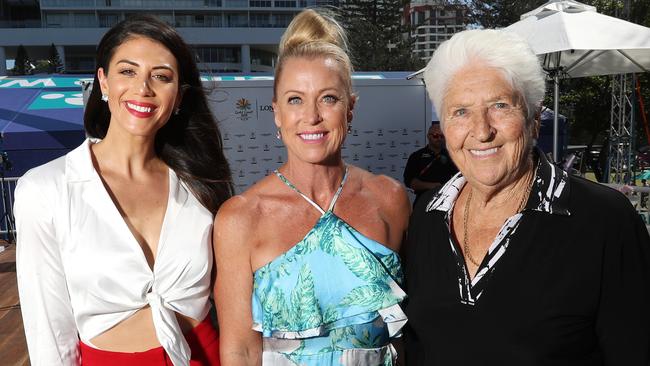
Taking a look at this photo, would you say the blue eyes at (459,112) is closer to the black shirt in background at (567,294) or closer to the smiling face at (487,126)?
the smiling face at (487,126)

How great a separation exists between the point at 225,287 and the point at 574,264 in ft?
3.77

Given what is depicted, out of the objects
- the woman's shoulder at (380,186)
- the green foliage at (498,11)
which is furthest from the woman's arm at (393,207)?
the green foliage at (498,11)

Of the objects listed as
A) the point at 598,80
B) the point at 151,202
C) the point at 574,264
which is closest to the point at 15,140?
the point at 151,202

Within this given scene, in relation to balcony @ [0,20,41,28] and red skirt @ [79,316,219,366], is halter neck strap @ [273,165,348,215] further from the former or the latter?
balcony @ [0,20,41,28]

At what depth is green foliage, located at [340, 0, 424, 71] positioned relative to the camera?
34.3 metres

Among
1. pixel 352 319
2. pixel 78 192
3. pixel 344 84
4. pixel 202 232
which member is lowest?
pixel 352 319

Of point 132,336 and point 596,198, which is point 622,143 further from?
point 132,336

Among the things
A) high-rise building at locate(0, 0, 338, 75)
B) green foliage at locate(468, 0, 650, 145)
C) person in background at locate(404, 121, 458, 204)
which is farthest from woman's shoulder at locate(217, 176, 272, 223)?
high-rise building at locate(0, 0, 338, 75)

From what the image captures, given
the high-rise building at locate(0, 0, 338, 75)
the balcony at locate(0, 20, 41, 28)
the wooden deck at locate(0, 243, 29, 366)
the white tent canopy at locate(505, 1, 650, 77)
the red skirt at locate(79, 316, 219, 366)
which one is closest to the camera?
the red skirt at locate(79, 316, 219, 366)

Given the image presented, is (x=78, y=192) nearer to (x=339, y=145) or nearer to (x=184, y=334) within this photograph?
(x=184, y=334)

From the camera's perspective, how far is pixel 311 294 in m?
1.93

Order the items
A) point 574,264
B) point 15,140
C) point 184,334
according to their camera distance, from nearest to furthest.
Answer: point 574,264 < point 184,334 < point 15,140

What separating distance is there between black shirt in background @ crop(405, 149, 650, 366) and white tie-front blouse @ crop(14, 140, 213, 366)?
1.01 metres

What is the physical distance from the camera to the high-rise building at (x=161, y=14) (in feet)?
195
